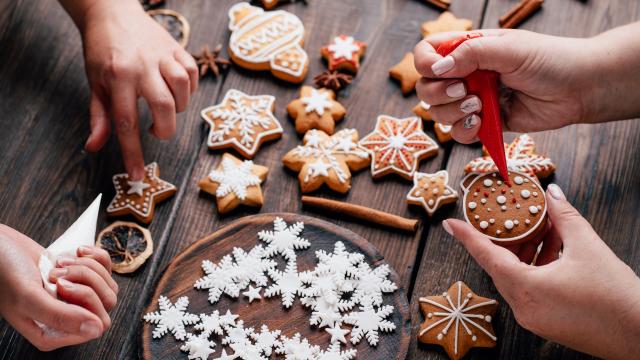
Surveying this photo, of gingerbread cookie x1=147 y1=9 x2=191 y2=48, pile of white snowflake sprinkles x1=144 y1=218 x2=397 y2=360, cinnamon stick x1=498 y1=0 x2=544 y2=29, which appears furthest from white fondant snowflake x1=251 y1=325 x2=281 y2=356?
cinnamon stick x1=498 y1=0 x2=544 y2=29

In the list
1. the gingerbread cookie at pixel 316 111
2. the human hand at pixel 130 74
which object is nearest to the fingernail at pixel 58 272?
the human hand at pixel 130 74

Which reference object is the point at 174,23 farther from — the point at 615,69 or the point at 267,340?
the point at 615,69

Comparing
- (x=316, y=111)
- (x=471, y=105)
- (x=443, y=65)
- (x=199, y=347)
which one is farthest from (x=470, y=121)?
(x=199, y=347)

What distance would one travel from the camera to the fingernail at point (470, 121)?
4.83ft

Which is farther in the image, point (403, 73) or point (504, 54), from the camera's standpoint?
point (403, 73)

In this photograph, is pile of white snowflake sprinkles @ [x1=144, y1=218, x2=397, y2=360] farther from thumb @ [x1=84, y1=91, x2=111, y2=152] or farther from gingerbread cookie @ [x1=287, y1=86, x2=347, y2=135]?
thumb @ [x1=84, y1=91, x2=111, y2=152]

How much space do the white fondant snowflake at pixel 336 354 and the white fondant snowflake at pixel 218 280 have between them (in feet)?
0.77

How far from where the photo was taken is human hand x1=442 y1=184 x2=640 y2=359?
4.20 feet

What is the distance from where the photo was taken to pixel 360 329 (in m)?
1.47

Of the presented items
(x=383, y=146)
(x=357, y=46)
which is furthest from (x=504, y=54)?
(x=357, y=46)

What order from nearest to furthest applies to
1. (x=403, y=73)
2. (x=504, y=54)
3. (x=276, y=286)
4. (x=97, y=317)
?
(x=97, y=317), (x=504, y=54), (x=276, y=286), (x=403, y=73)

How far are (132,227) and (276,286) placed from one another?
0.38 metres

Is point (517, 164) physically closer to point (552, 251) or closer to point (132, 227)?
point (552, 251)

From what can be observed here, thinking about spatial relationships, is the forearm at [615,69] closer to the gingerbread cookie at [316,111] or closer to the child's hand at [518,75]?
the child's hand at [518,75]
